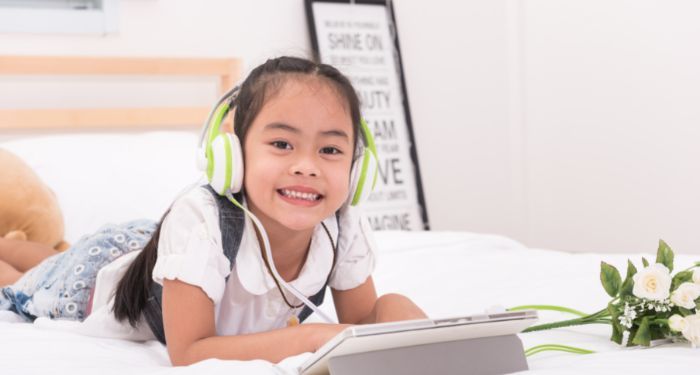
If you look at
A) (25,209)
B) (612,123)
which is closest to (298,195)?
(25,209)

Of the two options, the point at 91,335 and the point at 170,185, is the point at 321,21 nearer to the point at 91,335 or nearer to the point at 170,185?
the point at 170,185

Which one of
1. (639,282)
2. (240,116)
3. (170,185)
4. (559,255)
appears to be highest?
(240,116)

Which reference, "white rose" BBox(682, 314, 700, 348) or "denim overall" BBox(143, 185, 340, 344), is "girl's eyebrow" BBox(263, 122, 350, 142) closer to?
"denim overall" BBox(143, 185, 340, 344)

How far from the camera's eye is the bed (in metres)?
0.97

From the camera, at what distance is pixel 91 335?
123 cm

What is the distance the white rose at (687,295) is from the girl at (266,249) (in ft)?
1.09

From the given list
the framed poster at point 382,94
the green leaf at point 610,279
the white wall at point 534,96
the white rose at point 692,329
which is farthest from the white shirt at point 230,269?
the framed poster at point 382,94

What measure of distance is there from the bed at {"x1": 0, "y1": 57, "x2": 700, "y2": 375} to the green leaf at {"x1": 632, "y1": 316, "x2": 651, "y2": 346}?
0.8 inches

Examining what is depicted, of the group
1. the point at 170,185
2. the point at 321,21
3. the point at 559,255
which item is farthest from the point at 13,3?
the point at 559,255

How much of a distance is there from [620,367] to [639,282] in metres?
0.17

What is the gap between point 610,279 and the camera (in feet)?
3.52

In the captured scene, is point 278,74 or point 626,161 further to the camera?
point 626,161

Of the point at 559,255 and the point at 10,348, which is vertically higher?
the point at 10,348

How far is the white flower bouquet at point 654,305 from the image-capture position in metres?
1.00
